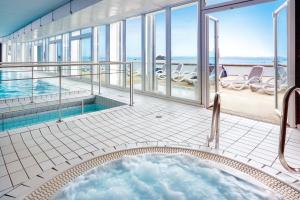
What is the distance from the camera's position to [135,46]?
5.80 metres

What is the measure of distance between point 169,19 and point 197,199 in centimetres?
377

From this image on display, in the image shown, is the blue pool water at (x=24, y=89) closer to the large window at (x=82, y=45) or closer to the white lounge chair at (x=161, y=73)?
the large window at (x=82, y=45)

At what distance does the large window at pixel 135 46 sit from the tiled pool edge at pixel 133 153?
11.4 ft

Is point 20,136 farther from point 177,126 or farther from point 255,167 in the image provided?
point 255,167

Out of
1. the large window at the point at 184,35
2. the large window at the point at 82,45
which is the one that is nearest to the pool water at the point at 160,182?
the large window at the point at 184,35

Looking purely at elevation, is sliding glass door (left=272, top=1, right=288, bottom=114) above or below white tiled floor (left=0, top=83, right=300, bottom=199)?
above

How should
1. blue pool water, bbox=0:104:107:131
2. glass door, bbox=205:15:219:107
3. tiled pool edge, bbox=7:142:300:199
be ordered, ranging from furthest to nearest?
1. glass door, bbox=205:15:219:107
2. blue pool water, bbox=0:104:107:131
3. tiled pool edge, bbox=7:142:300:199

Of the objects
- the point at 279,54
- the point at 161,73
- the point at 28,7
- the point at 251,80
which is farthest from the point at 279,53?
the point at 28,7

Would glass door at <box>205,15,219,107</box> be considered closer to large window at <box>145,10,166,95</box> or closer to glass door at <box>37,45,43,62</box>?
large window at <box>145,10,166,95</box>

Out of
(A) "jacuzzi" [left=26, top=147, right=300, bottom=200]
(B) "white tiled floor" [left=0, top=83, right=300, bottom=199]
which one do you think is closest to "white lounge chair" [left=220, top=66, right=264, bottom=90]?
(B) "white tiled floor" [left=0, top=83, right=300, bottom=199]

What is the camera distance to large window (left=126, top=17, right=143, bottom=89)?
5.49 meters

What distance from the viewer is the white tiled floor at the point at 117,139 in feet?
5.89

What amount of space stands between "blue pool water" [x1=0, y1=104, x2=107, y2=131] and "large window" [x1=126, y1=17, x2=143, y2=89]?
4.80 ft

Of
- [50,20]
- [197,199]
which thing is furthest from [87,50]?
[197,199]
